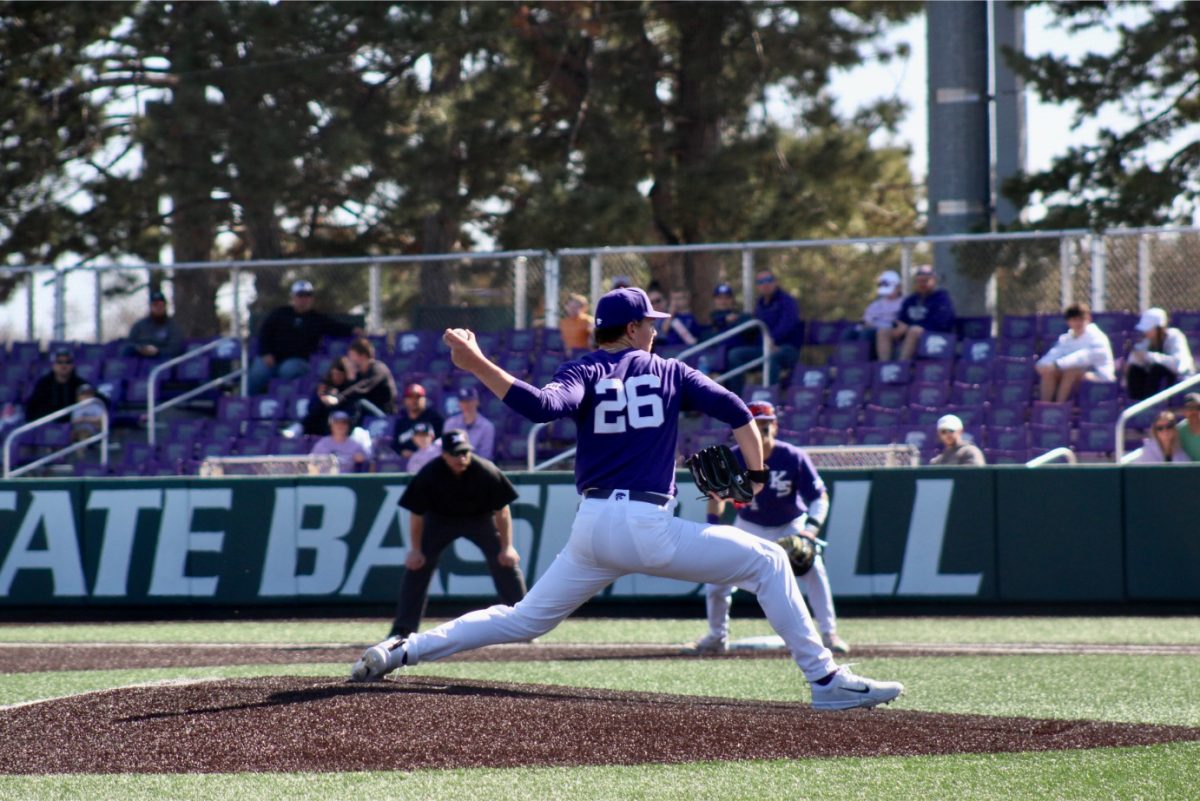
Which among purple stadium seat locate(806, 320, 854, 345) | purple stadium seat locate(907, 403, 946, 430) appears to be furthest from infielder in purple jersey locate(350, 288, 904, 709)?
purple stadium seat locate(806, 320, 854, 345)

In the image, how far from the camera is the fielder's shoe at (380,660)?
8.12 m

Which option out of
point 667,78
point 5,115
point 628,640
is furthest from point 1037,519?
point 5,115

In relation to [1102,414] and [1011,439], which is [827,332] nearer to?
[1011,439]

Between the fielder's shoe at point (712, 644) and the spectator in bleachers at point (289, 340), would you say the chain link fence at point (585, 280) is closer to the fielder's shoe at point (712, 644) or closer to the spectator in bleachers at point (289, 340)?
the spectator in bleachers at point (289, 340)

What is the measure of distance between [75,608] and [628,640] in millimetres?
6322

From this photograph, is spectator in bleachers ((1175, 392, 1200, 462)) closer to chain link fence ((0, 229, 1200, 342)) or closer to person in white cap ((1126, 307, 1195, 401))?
person in white cap ((1126, 307, 1195, 401))

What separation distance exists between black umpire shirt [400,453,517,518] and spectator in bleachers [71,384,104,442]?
8039 mm

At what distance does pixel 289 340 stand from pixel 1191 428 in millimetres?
10071

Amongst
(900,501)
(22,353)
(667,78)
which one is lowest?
(900,501)

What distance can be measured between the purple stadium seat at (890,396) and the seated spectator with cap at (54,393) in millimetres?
8807

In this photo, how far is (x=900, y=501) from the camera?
1527 centimetres

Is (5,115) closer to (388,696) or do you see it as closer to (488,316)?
(488,316)

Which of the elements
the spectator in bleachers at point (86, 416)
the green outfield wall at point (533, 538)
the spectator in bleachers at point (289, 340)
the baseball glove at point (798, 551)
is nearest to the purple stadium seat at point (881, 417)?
the green outfield wall at point (533, 538)

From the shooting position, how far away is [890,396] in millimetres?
17016
